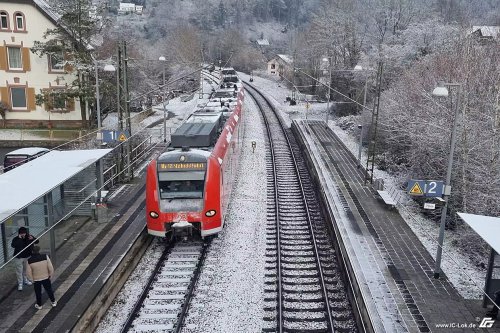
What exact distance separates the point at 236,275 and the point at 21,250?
18.1 feet

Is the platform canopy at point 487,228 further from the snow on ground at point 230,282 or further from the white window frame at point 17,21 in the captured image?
the white window frame at point 17,21

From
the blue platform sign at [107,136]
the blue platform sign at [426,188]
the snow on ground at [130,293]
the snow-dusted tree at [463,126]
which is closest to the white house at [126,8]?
the snow-dusted tree at [463,126]

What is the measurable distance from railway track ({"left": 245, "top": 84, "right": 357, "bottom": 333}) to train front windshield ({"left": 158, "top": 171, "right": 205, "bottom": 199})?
9.70 ft

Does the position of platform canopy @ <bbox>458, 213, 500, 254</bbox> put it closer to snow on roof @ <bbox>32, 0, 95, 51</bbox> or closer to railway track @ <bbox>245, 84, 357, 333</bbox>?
railway track @ <bbox>245, 84, 357, 333</bbox>

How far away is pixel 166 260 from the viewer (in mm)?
14273

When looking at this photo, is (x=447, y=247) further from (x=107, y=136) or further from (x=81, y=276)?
(x=107, y=136)

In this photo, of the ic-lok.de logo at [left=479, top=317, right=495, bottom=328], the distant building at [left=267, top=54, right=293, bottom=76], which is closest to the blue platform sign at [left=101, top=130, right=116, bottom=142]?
the ic-lok.de logo at [left=479, top=317, right=495, bottom=328]

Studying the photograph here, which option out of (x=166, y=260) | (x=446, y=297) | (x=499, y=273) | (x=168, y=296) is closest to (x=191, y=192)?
(x=166, y=260)

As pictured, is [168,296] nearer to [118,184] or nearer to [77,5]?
[118,184]

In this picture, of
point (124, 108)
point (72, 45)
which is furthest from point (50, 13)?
point (124, 108)

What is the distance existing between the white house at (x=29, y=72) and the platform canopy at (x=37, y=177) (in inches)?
829

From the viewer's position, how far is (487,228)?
10.4m

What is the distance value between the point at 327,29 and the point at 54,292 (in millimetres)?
48996

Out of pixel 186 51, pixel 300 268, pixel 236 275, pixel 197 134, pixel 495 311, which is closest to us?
pixel 495 311
